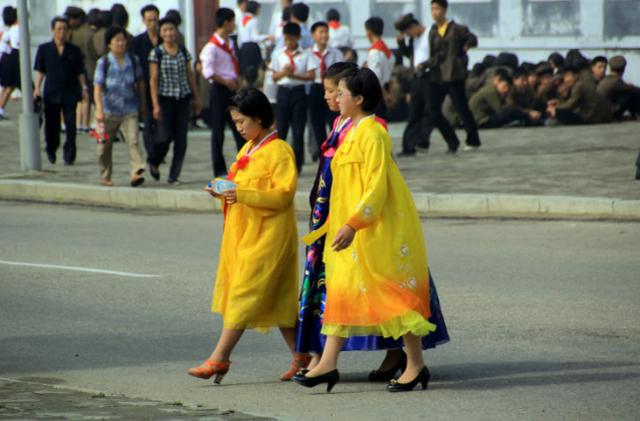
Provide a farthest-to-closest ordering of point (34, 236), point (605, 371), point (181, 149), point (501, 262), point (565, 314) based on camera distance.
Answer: point (181, 149) < point (34, 236) < point (501, 262) < point (565, 314) < point (605, 371)

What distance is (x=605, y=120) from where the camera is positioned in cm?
2350

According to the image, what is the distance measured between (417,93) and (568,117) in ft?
14.4

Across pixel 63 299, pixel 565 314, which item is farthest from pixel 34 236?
pixel 565 314

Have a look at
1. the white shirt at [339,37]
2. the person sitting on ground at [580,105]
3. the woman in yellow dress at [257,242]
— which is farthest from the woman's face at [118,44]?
the woman in yellow dress at [257,242]

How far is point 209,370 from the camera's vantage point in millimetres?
7496

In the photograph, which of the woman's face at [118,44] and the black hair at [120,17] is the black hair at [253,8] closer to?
the black hair at [120,17]

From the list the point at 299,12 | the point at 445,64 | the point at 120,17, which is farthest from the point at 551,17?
the point at 299,12

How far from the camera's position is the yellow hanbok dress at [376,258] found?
7.10 metres

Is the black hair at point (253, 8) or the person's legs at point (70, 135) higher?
the black hair at point (253, 8)

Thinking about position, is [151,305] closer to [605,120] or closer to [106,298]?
[106,298]

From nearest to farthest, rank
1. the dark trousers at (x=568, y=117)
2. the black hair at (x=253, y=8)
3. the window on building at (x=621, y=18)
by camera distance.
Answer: the dark trousers at (x=568, y=117) → the black hair at (x=253, y=8) → the window on building at (x=621, y=18)

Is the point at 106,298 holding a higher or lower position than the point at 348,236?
lower

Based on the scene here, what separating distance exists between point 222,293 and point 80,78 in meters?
12.8

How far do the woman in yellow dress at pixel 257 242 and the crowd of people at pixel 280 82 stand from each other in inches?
346
